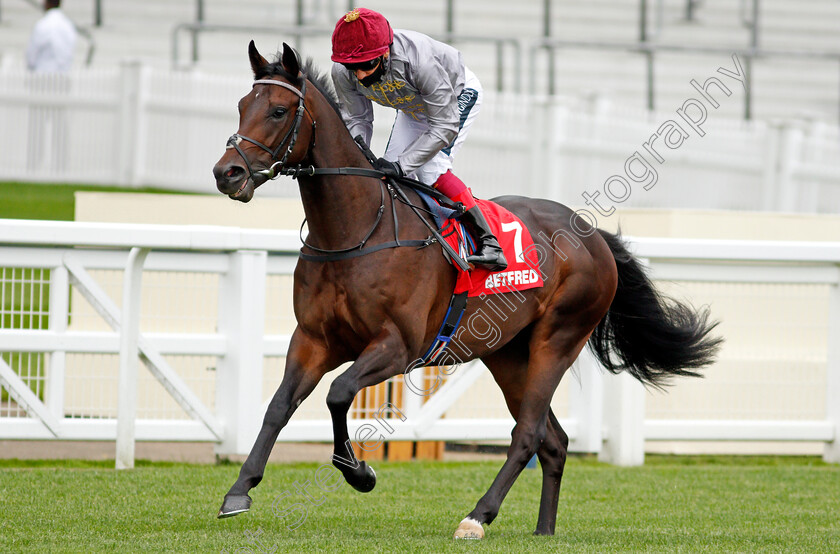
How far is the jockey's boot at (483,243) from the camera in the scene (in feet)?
15.5

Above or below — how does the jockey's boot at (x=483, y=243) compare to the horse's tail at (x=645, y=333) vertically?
above

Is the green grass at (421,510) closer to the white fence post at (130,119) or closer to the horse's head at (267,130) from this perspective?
the horse's head at (267,130)

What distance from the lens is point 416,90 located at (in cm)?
454

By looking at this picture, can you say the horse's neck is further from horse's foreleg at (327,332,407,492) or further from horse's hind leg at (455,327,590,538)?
horse's hind leg at (455,327,590,538)

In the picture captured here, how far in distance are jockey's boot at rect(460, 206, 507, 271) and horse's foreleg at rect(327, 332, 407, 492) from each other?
582 millimetres

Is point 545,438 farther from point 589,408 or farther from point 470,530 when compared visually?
point 589,408

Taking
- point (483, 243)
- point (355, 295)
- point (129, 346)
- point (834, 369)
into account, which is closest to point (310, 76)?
point (355, 295)

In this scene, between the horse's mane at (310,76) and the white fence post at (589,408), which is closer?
the horse's mane at (310,76)

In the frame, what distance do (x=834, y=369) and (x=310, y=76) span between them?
13.4 feet

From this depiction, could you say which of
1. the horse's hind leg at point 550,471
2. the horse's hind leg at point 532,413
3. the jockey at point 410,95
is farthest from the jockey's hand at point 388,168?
the horse's hind leg at point 550,471

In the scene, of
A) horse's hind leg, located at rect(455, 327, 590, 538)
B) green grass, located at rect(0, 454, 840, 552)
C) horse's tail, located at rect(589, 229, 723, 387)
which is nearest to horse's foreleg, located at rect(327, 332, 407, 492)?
green grass, located at rect(0, 454, 840, 552)

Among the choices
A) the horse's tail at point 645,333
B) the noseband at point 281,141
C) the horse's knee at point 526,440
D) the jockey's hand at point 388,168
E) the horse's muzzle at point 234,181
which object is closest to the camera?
the horse's muzzle at point 234,181

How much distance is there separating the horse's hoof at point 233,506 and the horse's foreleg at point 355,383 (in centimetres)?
41

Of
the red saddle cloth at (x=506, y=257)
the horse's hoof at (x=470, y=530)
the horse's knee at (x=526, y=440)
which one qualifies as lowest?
the horse's hoof at (x=470, y=530)
